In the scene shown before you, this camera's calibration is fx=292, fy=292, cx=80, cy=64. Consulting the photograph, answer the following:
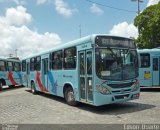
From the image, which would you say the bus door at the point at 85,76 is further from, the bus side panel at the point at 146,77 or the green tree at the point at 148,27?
the green tree at the point at 148,27

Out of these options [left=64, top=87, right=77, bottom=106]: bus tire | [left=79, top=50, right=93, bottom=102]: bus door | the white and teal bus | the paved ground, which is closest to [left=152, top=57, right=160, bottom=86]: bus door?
the paved ground

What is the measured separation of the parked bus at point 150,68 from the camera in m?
18.7

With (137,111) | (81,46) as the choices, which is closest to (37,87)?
(81,46)

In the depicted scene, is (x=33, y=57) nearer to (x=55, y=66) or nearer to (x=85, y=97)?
(x=55, y=66)

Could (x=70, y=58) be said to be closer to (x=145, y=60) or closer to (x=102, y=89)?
(x=102, y=89)

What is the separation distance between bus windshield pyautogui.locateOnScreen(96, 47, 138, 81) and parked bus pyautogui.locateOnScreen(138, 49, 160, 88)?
23.5ft

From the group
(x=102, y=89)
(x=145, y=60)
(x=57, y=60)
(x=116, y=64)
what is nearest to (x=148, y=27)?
(x=145, y=60)

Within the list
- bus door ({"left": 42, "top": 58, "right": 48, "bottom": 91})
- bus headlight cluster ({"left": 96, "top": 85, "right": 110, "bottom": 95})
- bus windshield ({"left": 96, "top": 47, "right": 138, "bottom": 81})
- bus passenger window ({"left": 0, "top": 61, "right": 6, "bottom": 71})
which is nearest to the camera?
bus headlight cluster ({"left": 96, "top": 85, "right": 110, "bottom": 95})

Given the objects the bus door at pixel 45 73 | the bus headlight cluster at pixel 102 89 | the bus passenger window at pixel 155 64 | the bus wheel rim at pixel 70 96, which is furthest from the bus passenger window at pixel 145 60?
the bus headlight cluster at pixel 102 89

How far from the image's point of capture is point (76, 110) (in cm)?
1205

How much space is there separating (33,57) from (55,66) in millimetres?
5633

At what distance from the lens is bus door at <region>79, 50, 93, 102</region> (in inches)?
447

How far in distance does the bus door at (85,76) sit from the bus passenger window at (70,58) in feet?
2.25

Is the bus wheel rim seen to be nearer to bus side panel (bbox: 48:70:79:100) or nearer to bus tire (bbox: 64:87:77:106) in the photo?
bus tire (bbox: 64:87:77:106)
